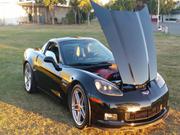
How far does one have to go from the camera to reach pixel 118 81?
16.2 feet

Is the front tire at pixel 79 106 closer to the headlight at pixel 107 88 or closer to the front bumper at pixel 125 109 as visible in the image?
the front bumper at pixel 125 109

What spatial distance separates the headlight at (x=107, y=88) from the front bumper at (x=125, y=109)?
0.10 meters

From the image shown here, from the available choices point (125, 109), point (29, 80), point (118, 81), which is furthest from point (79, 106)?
point (29, 80)

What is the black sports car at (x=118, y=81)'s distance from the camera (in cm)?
460

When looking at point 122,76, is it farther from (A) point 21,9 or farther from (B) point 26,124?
(A) point 21,9

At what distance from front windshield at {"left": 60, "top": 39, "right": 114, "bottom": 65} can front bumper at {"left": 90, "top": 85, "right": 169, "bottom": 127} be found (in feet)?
4.49

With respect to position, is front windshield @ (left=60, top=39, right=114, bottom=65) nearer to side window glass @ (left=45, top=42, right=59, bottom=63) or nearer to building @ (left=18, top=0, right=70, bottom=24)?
side window glass @ (left=45, top=42, right=59, bottom=63)

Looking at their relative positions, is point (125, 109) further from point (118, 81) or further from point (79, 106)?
point (79, 106)

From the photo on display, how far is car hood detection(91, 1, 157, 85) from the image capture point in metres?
4.90

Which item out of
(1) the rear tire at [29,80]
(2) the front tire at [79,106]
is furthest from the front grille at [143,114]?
(1) the rear tire at [29,80]

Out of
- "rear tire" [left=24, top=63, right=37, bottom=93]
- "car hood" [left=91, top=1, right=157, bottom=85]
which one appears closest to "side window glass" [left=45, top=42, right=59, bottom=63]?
"rear tire" [left=24, top=63, right=37, bottom=93]

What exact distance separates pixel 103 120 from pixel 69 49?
2009mm

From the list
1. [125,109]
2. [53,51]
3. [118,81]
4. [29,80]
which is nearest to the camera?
[125,109]

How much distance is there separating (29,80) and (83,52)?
5.88 ft
